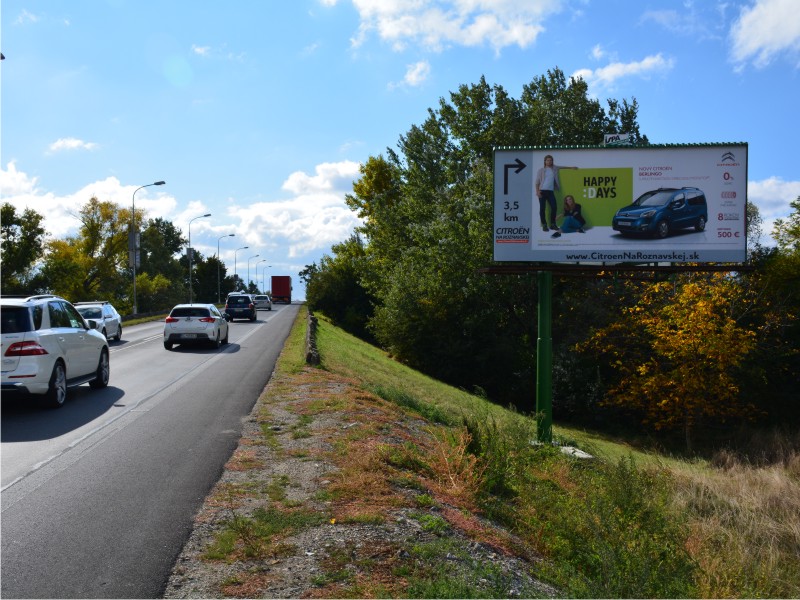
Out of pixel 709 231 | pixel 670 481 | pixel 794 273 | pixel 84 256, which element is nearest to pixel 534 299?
pixel 794 273

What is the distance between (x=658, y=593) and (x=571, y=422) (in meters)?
23.1

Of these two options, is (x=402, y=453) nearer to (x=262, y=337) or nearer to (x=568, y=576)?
(x=568, y=576)

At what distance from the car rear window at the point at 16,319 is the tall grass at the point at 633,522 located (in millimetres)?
7110

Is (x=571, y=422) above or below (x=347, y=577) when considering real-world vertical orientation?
below

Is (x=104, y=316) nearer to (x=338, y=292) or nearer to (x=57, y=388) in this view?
(x=57, y=388)

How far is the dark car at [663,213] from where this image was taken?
47.6 ft

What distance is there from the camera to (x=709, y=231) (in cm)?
1492

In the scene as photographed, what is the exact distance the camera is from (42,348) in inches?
455

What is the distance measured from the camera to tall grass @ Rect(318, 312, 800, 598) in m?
6.43

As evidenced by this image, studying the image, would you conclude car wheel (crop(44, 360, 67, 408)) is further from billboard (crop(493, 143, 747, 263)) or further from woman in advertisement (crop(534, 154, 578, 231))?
woman in advertisement (crop(534, 154, 578, 231))

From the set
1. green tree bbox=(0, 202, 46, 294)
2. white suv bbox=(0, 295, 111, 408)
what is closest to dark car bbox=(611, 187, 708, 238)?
white suv bbox=(0, 295, 111, 408)

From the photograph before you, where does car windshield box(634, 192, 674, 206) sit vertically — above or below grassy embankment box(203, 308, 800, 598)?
above

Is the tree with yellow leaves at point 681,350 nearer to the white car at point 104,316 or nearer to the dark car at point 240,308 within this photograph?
the white car at point 104,316

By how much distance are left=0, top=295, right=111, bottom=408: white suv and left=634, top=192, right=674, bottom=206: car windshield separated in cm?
1112
